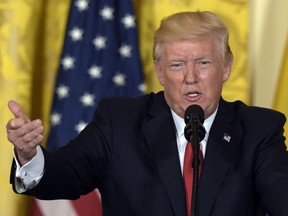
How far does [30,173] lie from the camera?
1922 millimetres

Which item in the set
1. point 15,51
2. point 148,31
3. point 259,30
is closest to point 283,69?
point 259,30

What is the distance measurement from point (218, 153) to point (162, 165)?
17 centimetres

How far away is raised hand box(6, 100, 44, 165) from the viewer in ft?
5.76

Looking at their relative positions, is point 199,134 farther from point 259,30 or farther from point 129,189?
point 259,30

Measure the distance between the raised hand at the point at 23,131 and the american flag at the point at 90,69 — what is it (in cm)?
124

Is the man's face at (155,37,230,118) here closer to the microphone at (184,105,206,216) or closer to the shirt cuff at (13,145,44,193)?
the microphone at (184,105,206,216)

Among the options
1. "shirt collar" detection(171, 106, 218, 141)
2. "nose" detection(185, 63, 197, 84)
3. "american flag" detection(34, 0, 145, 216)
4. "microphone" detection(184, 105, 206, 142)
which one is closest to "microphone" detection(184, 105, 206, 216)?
"microphone" detection(184, 105, 206, 142)

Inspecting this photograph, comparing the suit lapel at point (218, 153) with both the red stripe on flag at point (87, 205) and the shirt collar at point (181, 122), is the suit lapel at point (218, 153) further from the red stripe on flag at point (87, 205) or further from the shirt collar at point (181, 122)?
the red stripe on flag at point (87, 205)

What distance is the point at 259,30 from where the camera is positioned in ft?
10.6

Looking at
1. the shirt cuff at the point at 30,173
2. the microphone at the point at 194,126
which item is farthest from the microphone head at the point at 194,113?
the shirt cuff at the point at 30,173

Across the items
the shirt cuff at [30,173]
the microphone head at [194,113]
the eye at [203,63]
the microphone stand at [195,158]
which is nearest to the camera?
the microphone stand at [195,158]

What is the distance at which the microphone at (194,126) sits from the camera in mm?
1708

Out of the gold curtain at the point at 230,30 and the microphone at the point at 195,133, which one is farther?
the gold curtain at the point at 230,30

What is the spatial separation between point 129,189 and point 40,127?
0.43m
